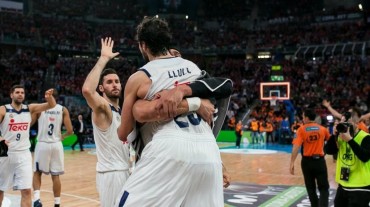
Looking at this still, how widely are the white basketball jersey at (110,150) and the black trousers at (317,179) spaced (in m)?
3.56

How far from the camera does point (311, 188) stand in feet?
22.5

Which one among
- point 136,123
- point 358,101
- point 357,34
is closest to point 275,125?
point 358,101

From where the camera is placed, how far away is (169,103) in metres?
2.43

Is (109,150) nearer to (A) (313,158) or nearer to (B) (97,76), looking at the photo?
(B) (97,76)

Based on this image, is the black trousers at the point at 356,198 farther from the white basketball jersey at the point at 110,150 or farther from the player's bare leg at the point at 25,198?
the player's bare leg at the point at 25,198

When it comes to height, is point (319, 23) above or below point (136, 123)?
above

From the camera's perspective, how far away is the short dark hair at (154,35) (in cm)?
259

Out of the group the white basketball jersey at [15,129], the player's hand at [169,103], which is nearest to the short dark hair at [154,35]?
the player's hand at [169,103]

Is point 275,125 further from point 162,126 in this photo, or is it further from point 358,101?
point 162,126

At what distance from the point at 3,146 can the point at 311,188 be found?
182 inches

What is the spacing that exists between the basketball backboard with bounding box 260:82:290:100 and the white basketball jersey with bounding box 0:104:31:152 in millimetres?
19980

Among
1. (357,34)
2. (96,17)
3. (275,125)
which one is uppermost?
(96,17)

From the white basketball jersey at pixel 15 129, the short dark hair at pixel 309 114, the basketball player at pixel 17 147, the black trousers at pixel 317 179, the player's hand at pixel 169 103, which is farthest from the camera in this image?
the short dark hair at pixel 309 114

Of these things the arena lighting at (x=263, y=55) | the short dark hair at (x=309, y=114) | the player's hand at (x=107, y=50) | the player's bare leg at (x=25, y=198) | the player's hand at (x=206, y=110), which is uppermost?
the arena lighting at (x=263, y=55)
